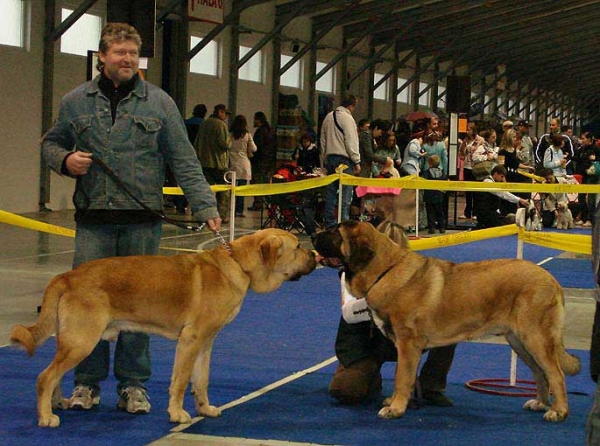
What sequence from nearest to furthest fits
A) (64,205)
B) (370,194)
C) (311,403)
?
(311,403) → (370,194) → (64,205)

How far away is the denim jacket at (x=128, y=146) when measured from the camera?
209 inches

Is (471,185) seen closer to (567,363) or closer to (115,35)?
(567,363)

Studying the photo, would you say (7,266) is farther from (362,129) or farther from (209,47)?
(209,47)

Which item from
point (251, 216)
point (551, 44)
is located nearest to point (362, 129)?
point (251, 216)

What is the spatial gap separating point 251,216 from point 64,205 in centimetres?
339

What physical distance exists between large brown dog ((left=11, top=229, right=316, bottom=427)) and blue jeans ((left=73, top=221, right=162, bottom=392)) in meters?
0.20

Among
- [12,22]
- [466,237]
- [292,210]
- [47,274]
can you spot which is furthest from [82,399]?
[12,22]

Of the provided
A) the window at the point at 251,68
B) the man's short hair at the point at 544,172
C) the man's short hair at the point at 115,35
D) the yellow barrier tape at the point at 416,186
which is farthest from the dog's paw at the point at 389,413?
the window at the point at 251,68

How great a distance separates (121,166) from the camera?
209 inches

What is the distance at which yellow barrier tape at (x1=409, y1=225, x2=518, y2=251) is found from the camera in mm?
6987

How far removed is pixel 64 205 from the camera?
19031 mm

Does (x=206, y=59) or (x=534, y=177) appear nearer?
(x=534, y=177)

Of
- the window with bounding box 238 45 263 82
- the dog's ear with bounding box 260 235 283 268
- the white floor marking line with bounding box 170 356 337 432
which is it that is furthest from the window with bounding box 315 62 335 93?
the dog's ear with bounding box 260 235 283 268

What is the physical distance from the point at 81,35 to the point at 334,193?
21.8 ft
